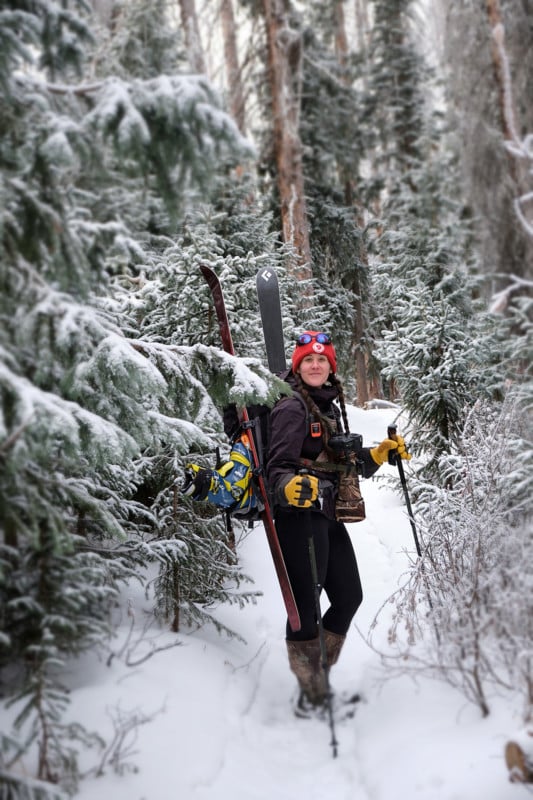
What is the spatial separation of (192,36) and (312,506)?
10319 mm

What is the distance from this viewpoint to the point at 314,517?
400 centimetres

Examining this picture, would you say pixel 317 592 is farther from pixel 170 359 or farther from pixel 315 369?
pixel 170 359

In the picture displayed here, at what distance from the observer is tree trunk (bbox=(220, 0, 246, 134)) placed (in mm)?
11859

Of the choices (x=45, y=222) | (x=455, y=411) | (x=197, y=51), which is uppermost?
(x=197, y=51)

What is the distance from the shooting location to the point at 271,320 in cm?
524

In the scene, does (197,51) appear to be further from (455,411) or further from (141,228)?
(455,411)

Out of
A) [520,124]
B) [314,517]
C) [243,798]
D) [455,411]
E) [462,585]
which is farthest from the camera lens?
[455,411]

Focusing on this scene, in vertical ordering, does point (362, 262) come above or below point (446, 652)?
above

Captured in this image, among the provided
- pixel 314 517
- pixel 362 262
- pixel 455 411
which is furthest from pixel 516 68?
pixel 362 262

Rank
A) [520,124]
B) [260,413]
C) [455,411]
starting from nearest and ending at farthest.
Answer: [260,413], [520,124], [455,411]

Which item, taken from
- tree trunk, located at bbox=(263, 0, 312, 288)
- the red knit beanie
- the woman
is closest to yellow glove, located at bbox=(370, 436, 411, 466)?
the woman

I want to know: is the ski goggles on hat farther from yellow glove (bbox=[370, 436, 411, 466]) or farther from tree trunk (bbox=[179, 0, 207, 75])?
tree trunk (bbox=[179, 0, 207, 75])

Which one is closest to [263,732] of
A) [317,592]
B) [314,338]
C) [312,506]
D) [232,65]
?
[317,592]

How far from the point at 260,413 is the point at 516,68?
482 cm
